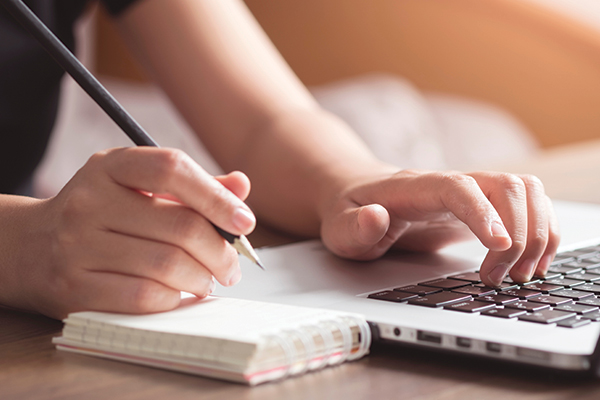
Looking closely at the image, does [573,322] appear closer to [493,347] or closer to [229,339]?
[493,347]

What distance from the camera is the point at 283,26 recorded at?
2105 millimetres

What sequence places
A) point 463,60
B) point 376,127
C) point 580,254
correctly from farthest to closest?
point 463,60 < point 376,127 < point 580,254

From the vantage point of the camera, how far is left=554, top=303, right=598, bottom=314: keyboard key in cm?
32

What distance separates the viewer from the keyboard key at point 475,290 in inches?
14.4

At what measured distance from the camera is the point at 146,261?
0.33 meters

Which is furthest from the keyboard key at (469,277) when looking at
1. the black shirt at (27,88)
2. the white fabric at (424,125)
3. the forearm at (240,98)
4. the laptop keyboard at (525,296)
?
the white fabric at (424,125)

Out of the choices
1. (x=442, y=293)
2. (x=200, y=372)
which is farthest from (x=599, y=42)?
(x=200, y=372)

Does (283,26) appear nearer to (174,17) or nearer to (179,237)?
(174,17)

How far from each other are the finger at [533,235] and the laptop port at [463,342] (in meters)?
0.13

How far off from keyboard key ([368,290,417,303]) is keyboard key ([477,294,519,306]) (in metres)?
0.04

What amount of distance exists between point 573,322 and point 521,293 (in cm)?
6

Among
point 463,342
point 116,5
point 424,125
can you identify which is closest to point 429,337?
point 463,342

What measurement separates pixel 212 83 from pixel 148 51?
0.39 ft

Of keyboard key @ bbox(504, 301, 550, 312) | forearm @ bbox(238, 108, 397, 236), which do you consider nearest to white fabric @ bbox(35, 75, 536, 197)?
forearm @ bbox(238, 108, 397, 236)
